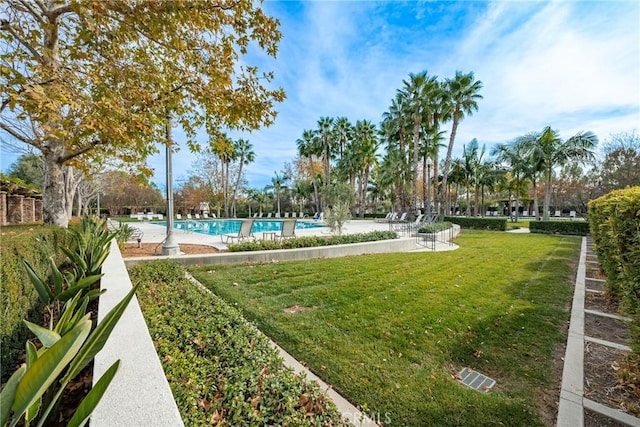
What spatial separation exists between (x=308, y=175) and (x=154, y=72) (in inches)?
1540

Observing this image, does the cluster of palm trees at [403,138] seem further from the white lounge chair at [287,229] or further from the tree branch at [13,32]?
the tree branch at [13,32]

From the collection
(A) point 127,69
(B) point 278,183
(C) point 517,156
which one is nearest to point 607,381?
(A) point 127,69

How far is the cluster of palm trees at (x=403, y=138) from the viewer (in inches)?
875

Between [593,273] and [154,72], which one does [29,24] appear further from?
[593,273]

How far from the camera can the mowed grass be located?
2557mm

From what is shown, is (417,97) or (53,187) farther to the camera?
(417,97)

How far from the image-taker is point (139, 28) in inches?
180

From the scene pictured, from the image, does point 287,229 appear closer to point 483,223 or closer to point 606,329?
point 606,329

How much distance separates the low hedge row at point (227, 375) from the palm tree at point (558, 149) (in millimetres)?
28521

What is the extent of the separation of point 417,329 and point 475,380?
1028 millimetres

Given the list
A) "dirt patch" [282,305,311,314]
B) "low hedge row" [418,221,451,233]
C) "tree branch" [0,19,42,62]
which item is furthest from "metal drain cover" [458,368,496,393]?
"low hedge row" [418,221,451,233]

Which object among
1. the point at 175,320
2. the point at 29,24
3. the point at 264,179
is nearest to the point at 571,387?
the point at 175,320

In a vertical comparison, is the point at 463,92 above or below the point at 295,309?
above

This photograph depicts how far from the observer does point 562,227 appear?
18562mm
